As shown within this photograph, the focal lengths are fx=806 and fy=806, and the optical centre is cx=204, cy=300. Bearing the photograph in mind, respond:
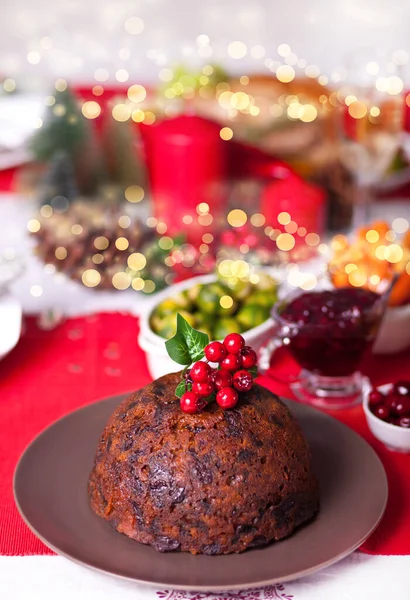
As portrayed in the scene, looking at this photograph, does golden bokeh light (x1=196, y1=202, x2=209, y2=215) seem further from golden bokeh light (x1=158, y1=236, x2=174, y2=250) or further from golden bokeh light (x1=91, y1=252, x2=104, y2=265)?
golden bokeh light (x1=91, y1=252, x2=104, y2=265)

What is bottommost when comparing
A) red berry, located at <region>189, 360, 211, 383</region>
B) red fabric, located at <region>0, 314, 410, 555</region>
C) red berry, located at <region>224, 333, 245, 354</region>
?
red fabric, located at <region>0, 314, 410, 555</region>

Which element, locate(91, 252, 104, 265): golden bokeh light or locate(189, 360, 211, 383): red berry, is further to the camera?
locate(91, 252, 104, 265): golden bokeh light

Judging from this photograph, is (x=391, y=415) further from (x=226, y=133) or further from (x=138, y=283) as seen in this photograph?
(x=226, y=133)

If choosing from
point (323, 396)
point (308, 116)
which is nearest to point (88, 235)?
point (323, 396)

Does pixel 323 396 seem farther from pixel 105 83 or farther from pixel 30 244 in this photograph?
pixel 105 83

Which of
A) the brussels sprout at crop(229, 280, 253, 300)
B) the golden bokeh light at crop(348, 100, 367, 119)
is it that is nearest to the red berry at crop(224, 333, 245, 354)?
the brussels sprout at crop(229, 280, 253, 300)

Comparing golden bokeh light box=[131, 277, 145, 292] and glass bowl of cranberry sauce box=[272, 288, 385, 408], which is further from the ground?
glass bowl of cranberry sauce box=[272, 288, 385, 408]

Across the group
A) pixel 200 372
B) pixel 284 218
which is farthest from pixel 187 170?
pixel 200 372
